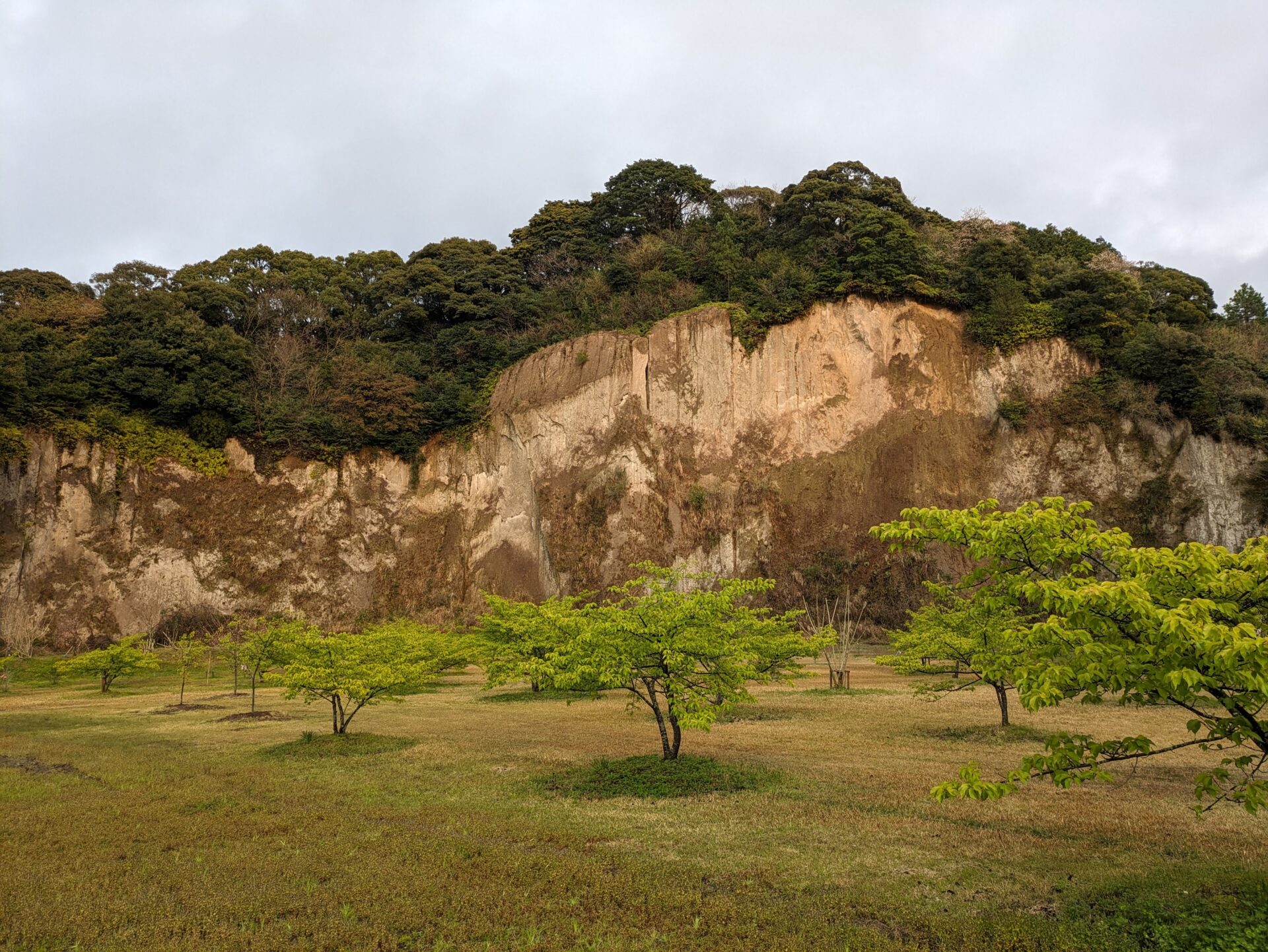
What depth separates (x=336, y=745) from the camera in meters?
14.9

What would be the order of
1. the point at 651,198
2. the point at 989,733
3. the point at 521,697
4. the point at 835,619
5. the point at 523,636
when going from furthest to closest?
1. the point at 651,198
2. the point at 835,619
3. the point at 521,697
4. the point at 523,636
5. the point at 989,733

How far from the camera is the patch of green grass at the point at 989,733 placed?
48.7ft

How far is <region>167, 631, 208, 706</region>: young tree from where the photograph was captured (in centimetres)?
2582

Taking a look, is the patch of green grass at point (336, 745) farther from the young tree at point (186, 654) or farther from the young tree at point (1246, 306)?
the young tree at point (1246, 306)

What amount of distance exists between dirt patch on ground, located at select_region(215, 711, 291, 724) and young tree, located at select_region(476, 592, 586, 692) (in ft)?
19.1

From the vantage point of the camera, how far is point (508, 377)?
42781 mm

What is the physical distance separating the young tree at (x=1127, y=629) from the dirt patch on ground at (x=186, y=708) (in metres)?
23.0

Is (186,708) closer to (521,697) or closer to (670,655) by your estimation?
(521,697)

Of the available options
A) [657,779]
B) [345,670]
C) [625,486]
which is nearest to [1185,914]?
[657,779]

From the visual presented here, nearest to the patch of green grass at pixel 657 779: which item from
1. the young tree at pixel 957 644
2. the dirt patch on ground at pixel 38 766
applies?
the young tree at pixel 957 644

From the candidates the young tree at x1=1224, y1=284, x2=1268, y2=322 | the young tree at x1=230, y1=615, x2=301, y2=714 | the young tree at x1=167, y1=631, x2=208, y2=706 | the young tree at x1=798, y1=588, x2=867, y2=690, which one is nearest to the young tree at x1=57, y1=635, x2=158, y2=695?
the young tree at x1=167, y1=631, x2=208, y2=706

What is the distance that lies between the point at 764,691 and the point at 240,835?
19810mm

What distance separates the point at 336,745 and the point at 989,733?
44.1ft

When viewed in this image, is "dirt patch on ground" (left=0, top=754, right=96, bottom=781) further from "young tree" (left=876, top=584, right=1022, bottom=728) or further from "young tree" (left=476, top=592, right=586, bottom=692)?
"young tree" (left=876, top=584, right=1022, bottom=728)
